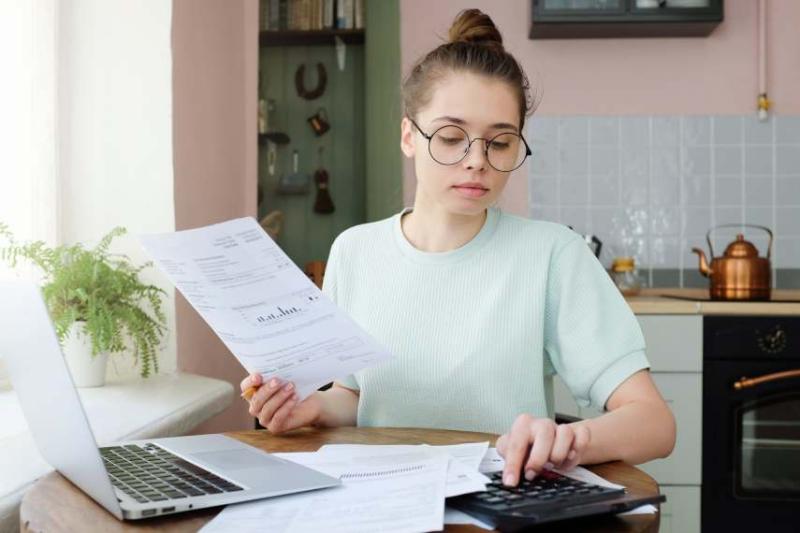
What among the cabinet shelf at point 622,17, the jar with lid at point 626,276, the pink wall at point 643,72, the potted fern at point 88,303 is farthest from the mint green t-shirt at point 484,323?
the pink wall at point 643,72

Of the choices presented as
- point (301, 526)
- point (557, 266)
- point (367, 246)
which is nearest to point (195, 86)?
point (367, 246)

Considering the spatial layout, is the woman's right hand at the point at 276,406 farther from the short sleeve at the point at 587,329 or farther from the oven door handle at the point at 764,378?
the oven door handle at the point at 764,378

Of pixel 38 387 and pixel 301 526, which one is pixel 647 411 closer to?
pixel 301 526

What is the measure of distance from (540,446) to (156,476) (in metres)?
0.41

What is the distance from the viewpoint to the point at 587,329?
1350mm

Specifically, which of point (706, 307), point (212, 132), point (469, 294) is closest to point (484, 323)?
point (469, 294)

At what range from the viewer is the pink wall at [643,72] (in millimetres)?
3527

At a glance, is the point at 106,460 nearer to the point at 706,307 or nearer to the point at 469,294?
the point at 469,294

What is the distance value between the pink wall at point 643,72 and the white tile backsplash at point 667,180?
0.05 m

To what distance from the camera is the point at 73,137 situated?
224 centimetres

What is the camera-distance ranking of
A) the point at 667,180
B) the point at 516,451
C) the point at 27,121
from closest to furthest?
the point at 516,451, the point at 27,121, the point at 667,180

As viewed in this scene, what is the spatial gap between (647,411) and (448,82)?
580mm

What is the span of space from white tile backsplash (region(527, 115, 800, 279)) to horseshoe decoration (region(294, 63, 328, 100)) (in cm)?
144

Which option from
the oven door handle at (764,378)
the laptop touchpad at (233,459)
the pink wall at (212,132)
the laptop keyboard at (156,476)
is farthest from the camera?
the oven door handle at (764,378)
